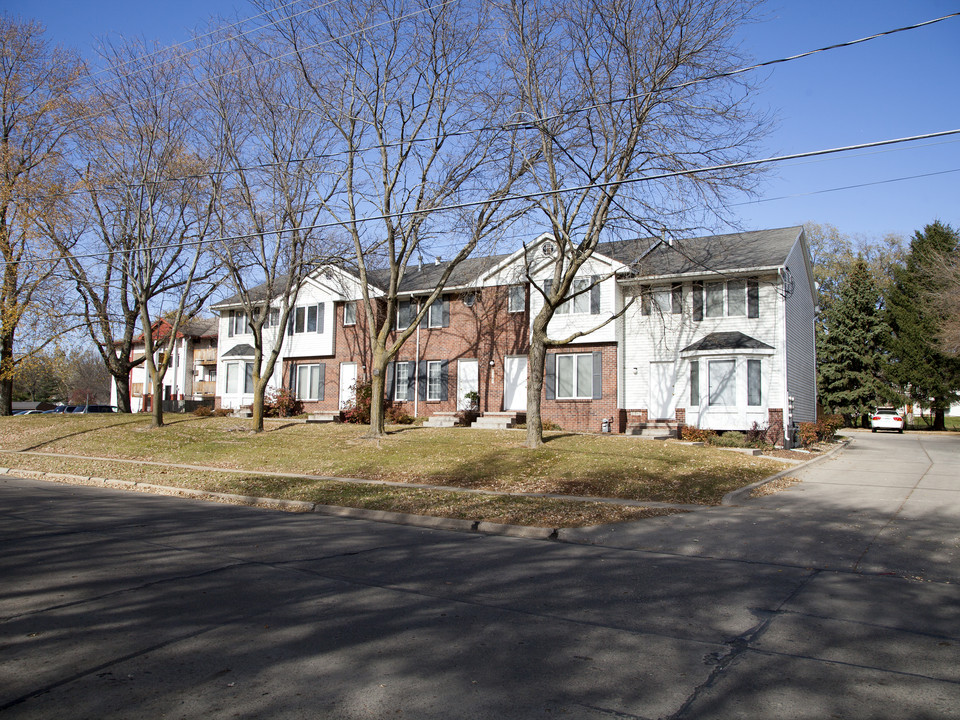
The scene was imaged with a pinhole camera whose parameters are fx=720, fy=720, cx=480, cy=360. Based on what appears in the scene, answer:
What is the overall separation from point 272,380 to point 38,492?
21939 millimetres

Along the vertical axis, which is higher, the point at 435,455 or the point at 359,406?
the point at 359,406

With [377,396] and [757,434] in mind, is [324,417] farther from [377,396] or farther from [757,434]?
[757,434]

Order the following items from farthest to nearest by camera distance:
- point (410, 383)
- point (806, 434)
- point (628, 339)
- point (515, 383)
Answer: point (410, 383) → point (515, 383) → point (628, 339) → point (806, 434)

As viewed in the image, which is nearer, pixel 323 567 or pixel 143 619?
pixel 143 619

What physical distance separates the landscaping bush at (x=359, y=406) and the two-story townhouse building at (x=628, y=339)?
1140 millimetres

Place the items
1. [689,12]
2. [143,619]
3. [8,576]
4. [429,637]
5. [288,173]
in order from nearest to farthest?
[429,637] → [143,619] → [8,576] → [689,12] → [288,173]

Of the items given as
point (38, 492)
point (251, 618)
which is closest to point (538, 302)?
point (38, 492)

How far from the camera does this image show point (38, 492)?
15203 millimetres

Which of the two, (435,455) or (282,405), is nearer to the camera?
(435,455)

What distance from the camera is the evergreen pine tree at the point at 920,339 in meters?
49.1

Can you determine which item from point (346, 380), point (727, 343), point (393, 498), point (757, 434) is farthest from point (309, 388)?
point (393, 498)

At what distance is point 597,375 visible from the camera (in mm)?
27969

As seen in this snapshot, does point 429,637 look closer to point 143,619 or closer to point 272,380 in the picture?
point 143,619

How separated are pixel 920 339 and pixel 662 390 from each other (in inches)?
1272
